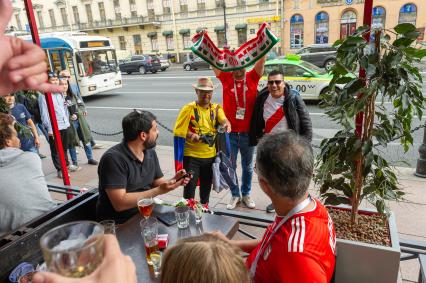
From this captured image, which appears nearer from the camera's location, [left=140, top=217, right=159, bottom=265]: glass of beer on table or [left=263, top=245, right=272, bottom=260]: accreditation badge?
[left=263, top=245, right=272, bottom=260]: accreditation badge

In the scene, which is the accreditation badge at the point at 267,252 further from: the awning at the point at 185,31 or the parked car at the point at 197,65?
the awning at the point at 185,31

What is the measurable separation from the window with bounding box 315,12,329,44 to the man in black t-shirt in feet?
106

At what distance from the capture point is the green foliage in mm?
2076

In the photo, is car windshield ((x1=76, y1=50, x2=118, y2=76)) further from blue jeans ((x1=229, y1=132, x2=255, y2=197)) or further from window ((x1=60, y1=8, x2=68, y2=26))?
window ((x1=60, y1=8, x2=68, y2=26))

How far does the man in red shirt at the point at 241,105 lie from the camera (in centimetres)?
405

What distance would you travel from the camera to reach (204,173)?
402 cm

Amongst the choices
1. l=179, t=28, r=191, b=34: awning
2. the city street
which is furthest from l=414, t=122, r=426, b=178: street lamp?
l=179, t=28, r=191, b=34: awning

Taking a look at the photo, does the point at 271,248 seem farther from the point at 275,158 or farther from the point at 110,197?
the point at 110,197

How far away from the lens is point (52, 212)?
9.04 feet

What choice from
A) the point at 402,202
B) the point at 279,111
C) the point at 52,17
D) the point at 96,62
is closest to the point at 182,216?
the point at 279,111

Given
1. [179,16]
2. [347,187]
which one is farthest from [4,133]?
[179,16]

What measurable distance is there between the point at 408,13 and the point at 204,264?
34386 mm

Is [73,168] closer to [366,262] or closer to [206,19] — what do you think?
[366,262]

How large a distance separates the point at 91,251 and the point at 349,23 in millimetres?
34285
